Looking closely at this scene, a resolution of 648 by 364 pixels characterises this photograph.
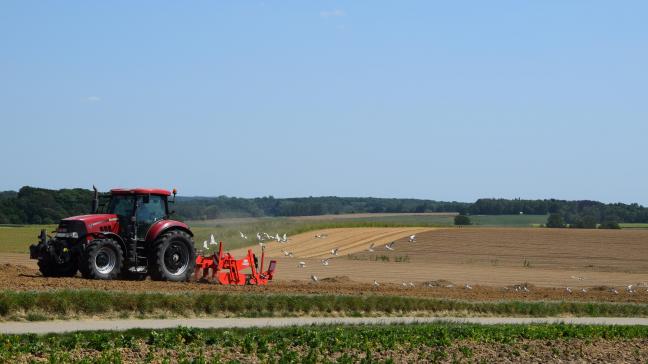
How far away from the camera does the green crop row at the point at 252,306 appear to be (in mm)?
19984

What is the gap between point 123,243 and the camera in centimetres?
2694

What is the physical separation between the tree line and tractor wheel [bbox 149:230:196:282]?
2.50 meters

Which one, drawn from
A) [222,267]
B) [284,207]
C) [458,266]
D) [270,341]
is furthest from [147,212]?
[284,207]

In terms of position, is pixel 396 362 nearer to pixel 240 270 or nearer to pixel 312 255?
pixel 240 270

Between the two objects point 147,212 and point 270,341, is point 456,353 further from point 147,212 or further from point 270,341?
point 147,212

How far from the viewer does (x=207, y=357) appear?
16.2 meters

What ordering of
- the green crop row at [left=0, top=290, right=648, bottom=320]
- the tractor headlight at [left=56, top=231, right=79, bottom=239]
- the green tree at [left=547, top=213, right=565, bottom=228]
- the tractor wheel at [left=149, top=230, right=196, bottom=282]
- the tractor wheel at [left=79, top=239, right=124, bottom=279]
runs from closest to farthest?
the green crop row at [left=0, top=290, right=648, bottom=320], the tractor wheel at [left=79, top=239, right=124, bottom=279], the tractor headlight at [left=56, top=231, right=79, bottom=239], the tractor wheel at [left=149, top=230, right=196, bottom=282], the green tree at [left=547, top=213, right=565, bottom=228]

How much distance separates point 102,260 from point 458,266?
24552 mm

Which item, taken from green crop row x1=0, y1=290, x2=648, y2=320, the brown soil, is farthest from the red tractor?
the brown soil

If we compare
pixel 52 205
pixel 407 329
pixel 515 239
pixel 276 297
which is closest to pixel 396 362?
pixel 407 329

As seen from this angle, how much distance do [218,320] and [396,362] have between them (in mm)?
4830

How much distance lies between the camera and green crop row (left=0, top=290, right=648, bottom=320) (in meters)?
20.0

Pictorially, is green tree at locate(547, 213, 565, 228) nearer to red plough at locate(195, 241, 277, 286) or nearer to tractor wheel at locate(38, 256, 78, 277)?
red plough at locate(195, 241, 277, 286)

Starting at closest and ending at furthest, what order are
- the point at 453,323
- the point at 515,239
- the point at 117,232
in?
the point at 453,323, the point at 117,232, the point at 515,239
